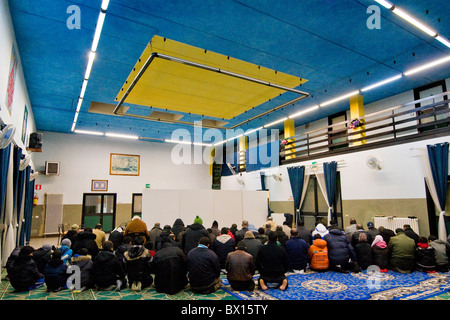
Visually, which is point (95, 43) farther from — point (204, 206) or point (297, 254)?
point (204, 206)

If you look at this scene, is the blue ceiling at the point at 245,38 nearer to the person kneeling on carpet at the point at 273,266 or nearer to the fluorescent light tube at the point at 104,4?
the fluorescent light tube at the point at 104,4

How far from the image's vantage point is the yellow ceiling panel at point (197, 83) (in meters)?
7.42

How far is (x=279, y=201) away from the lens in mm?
13031

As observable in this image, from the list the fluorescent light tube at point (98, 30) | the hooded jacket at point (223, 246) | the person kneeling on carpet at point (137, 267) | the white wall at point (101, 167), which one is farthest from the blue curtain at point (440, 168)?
the white wall at point (101, 167)

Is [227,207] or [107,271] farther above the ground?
[227,207]

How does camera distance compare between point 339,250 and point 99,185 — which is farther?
point 99,185

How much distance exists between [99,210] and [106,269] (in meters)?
11.5

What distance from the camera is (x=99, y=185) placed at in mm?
15508

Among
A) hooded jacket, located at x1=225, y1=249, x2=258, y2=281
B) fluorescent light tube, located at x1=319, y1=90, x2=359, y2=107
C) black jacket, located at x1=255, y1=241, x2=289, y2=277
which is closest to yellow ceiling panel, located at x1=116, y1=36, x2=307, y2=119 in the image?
fluorescent light tube, located at x1=319, y1=90, x2=359, y2=107

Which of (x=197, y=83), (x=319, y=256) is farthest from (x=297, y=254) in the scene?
(x=197, y=83)

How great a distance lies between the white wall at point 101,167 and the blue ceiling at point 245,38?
586 centimetres

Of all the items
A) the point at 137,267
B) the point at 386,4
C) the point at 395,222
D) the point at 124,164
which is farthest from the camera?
the point at 124,164
